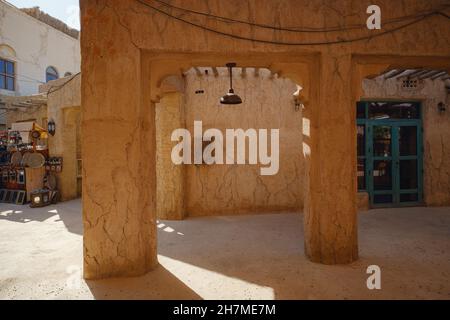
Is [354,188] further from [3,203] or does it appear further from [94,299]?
[3,203]

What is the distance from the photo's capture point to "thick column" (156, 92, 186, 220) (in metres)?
7.10

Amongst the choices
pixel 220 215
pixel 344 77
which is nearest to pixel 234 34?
pixel 344 77

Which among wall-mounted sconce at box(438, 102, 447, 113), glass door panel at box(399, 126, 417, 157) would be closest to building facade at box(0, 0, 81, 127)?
glass door panel at box(399, 126, 417, 157)

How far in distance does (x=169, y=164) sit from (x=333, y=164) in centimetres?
443

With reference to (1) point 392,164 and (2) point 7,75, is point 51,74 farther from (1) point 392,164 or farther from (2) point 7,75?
(1) point 392,164

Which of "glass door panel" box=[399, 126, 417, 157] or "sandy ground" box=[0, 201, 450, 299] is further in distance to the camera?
"glass door panel" box=[399, 126, 417, 157]

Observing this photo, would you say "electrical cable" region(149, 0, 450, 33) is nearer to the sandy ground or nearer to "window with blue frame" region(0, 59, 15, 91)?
the sandy ground

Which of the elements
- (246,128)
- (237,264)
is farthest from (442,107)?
(237,264)

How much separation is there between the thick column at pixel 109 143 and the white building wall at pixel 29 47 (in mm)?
13228

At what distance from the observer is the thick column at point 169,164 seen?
7.10m

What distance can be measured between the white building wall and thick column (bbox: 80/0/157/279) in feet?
43.4

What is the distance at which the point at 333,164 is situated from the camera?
4.11 metres

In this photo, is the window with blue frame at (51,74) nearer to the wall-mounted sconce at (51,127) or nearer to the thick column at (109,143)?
the wall-mounted sconce at (51,127)

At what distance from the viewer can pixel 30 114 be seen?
11898 millimetres
